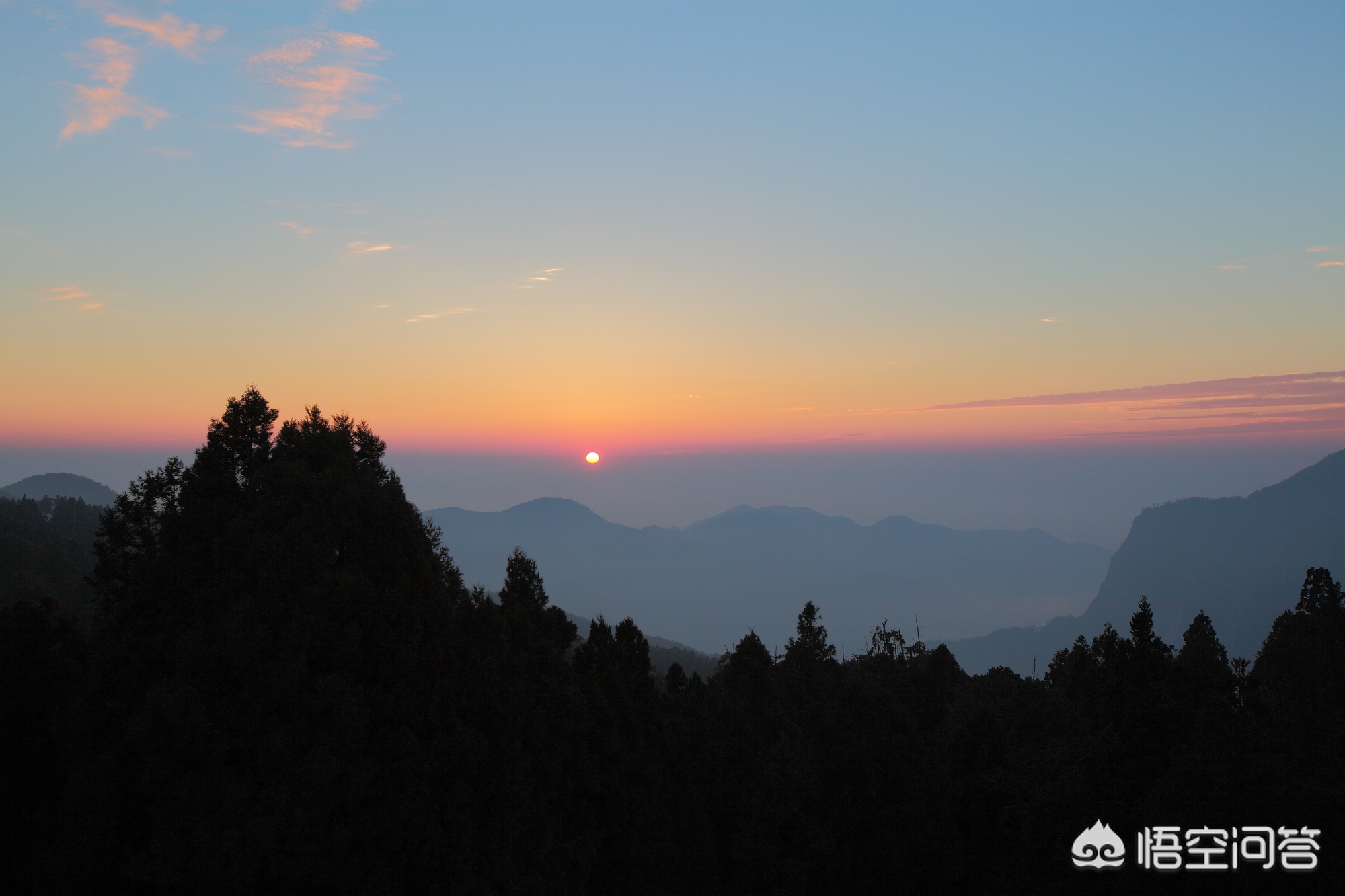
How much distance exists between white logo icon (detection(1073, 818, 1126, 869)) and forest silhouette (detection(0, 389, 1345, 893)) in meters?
0.48

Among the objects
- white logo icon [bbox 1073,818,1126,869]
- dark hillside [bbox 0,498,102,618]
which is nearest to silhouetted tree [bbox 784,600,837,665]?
white logo icon [bbox 1073,818,1126,869]

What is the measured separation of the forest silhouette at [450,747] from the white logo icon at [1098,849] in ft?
1.58

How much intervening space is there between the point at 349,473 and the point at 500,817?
10.1m

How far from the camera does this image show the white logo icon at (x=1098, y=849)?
26.8m

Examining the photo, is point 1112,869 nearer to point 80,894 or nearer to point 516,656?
point 516,656

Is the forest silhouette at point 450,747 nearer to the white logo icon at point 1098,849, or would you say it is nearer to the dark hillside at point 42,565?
the white logo icon at point 1098,849

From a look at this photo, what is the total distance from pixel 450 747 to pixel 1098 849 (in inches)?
877

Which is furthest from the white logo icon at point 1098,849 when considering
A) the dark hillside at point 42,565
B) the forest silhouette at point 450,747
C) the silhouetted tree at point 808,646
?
the dark hillside at point 42,565

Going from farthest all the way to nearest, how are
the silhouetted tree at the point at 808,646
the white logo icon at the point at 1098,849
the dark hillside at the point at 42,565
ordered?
the dark hillside at the point at 42,565
the silhouetted tree at the point at 808,646
the white logo icon at the point at 1098,849

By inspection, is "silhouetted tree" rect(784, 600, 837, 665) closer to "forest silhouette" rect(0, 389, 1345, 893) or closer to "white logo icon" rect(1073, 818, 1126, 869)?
"forest silhouette" rect(0, 389, 1345, 893)

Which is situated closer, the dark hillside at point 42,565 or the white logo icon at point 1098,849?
the white logo icon at point 1098,849

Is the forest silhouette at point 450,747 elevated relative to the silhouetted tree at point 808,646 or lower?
elevated

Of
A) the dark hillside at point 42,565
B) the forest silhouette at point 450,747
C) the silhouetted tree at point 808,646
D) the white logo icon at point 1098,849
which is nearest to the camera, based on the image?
the forest silhouette at point 450,747

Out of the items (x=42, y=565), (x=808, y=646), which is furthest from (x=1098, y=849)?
(x=42, y=565)
